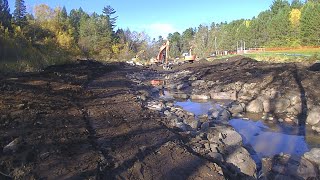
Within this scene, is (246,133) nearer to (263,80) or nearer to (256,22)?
(263,80)

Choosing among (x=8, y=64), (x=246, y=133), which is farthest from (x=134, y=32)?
(x=246, y=133)

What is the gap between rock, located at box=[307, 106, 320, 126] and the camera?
492 inches

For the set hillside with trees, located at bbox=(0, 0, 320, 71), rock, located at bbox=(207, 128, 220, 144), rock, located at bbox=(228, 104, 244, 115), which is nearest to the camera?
rock, located at bbox=(207, 128, 220, 144)

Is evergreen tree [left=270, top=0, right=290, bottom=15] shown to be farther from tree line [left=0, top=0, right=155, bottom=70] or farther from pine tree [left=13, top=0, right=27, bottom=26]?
pine tree [left=13, top=0, right=27, bottom=26]

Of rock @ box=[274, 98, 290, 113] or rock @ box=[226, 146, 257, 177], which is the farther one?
rock @ box=[274, 98, 290, 113]

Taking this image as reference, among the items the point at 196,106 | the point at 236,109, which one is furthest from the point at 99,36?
the point at 236,109

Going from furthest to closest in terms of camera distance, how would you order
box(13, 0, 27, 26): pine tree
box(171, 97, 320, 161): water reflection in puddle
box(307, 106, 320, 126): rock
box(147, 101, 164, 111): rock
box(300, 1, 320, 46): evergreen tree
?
box(13, 0, 27, 26): pine tree < box(300, 1, 320, 46): evergreen tree < box(147, 101, 164, 111): rock < box(307, 106, 320, 126): rock < box(171, 97, 320, 161): water reflection in puddle

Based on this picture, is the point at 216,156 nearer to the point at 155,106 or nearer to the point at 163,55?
the point at 155,106

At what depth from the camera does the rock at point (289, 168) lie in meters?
7.89

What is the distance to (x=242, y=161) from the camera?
8.23 meters

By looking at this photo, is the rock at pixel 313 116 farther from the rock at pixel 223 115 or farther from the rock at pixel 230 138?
the rock at pixel 230 138

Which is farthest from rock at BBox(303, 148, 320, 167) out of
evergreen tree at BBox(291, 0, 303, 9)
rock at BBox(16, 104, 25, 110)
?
evergreen tree at BBox(291, 0, 303, 9)

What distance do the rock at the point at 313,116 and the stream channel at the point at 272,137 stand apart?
1.52 feet

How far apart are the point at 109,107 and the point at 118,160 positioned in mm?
6054
